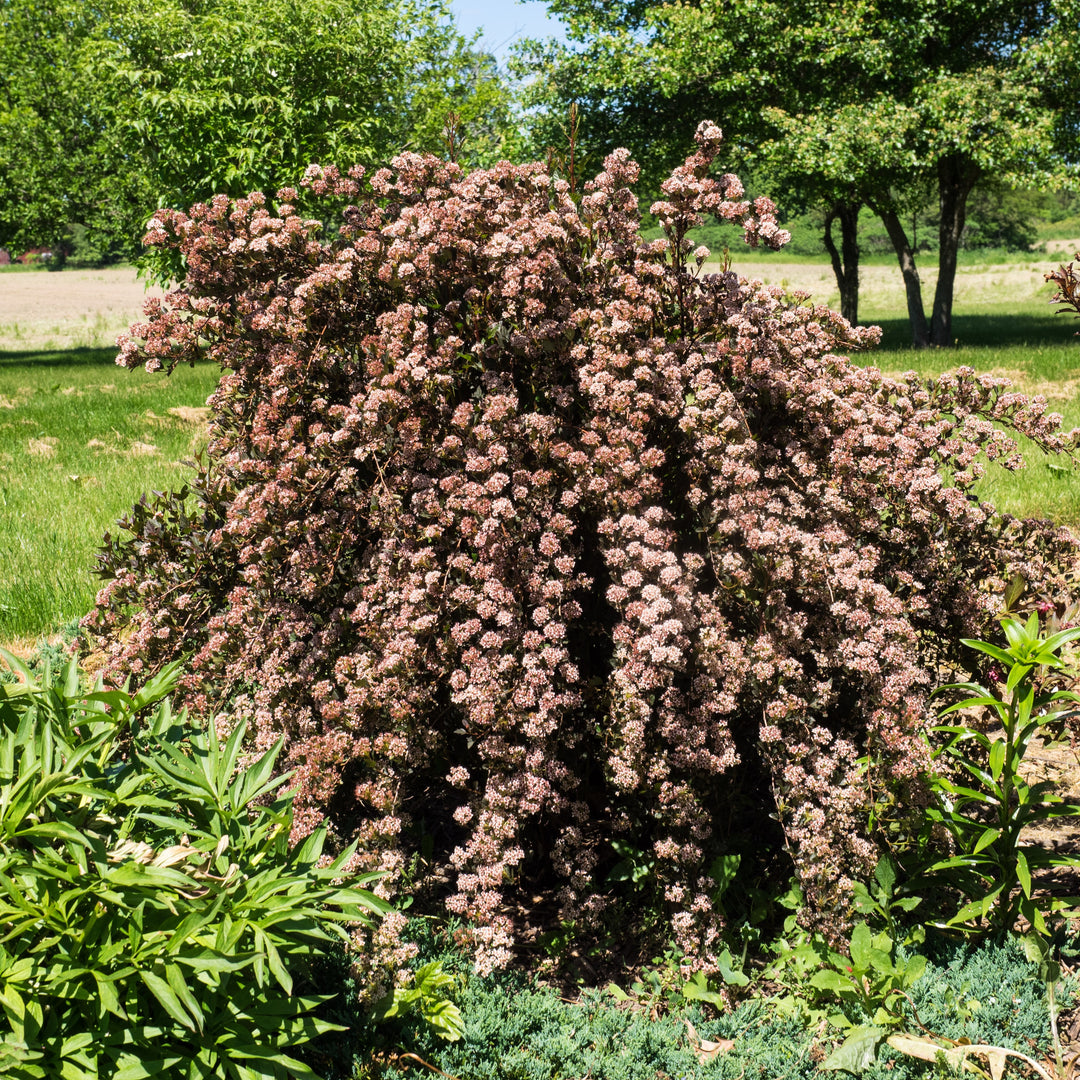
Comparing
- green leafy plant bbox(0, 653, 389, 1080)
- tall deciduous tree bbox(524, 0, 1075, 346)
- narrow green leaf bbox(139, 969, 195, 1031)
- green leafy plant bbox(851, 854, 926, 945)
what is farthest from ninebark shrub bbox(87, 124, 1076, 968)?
tall deciduous tree bbox(524, 0, 1075, 346)

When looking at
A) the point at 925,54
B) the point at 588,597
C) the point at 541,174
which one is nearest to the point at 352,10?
the point at 925,54

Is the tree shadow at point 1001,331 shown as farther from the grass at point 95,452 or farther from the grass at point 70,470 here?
the grass at point 70,470

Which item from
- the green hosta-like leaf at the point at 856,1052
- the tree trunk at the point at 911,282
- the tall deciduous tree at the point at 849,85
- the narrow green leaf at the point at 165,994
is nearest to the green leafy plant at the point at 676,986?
the green hosta-like leaf at the point at 856,1052

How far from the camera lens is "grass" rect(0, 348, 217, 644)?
19.2 feet

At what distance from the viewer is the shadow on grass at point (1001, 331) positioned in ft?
64.2

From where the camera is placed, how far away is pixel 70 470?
912 centimetres

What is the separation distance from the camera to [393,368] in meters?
3.06

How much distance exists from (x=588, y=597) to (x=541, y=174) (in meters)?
1.60

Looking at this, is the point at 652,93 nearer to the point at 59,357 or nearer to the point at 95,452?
the point at 95,452

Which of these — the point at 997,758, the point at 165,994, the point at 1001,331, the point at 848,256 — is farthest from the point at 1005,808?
the point at 1001,331

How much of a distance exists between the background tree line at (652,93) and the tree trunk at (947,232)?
6 cm

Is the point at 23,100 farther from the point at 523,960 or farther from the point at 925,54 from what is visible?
the point at 523,960

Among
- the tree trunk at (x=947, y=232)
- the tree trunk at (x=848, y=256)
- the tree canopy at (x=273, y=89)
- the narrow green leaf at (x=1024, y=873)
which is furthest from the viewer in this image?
the tree trunk at (x=848, y=256)

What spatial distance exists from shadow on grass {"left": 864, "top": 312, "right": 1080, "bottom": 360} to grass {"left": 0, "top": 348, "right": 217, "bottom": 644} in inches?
521
